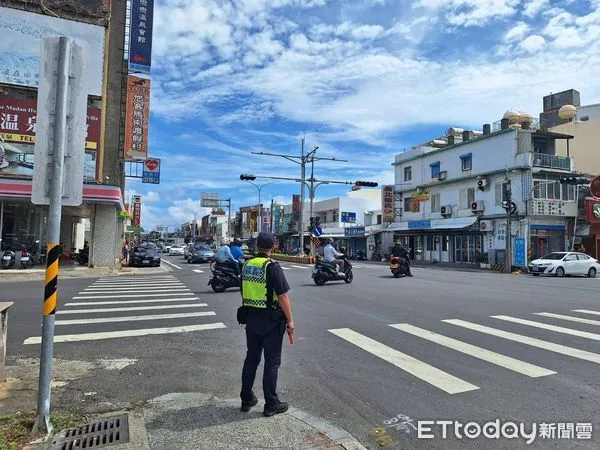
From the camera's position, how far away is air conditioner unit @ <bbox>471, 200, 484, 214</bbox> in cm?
3719

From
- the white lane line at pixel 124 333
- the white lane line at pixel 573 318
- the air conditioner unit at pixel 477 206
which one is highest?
the air conditioner unit at pixel 477 206

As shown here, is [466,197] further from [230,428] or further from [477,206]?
[230,428]

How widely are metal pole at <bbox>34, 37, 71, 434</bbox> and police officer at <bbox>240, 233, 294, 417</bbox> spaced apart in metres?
1.72

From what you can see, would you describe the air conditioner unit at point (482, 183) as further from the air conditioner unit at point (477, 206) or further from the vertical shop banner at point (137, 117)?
the vertical shop banner at point (137, 117)

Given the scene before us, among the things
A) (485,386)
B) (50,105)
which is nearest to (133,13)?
(50,105)

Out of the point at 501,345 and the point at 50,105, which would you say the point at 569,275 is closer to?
the point at 501,345

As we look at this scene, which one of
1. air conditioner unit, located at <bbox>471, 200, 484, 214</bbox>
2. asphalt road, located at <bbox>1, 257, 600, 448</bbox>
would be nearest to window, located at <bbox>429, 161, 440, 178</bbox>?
air conditioner unit, located at <bbox>471, 200, 484, 214</bbox>

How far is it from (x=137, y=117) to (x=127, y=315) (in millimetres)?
21473

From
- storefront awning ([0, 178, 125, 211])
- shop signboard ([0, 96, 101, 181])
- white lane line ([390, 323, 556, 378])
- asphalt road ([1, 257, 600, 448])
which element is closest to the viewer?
asphalt road ([1, 257, 600, 448])

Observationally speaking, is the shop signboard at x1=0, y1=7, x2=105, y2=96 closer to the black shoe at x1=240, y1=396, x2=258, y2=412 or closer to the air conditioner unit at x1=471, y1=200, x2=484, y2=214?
the black shoe at x1=240, y1=396, x2=258, y2=412

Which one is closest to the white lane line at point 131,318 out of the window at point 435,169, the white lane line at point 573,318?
the white lane line at point 573,318

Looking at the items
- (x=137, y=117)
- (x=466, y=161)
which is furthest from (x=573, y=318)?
(x=466, y=161)

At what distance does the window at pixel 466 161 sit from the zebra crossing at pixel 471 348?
3084 centimetres

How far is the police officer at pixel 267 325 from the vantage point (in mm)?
4621
